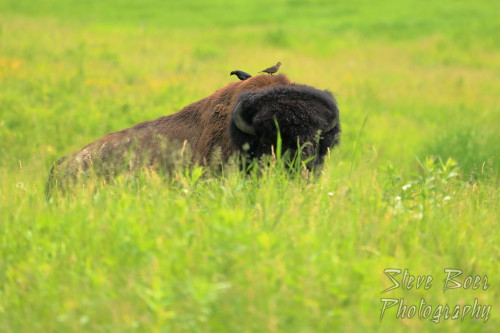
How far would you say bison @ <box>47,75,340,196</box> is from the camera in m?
5.96

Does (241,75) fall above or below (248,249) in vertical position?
above

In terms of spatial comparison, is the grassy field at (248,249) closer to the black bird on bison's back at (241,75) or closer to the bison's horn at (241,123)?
the bison's horn at (241,123)

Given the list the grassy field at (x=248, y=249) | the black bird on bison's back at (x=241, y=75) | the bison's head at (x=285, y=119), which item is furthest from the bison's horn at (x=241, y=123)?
the black bird on bison's back at (x=241, y=75)

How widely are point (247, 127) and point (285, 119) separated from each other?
0.44 meters

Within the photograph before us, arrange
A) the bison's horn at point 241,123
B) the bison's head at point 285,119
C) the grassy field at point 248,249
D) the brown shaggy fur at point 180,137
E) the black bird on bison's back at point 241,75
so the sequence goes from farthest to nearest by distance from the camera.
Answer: the black bird on bison's back at point 241,75 → the brown shaggy fur at point 180,137 → the bison's horn at point 241,123 → the bison's head at point 285,119 → the grassy field at point 248,249

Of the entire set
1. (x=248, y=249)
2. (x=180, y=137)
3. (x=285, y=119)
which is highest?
(x=285, y=119)

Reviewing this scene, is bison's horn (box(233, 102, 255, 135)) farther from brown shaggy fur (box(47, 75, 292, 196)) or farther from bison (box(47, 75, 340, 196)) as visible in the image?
brown shaggy fur (box(47, 75, 292, 196))

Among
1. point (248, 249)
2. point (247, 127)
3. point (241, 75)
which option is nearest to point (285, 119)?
point (247, 127)

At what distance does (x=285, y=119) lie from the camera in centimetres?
595

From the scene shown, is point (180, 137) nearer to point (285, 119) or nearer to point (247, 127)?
point (247, 127)

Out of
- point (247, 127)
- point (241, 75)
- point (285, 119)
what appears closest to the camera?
point (285, 119)

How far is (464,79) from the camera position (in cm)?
1920

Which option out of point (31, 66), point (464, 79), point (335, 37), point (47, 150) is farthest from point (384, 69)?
point (47, 150)

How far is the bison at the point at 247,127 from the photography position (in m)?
5.96
